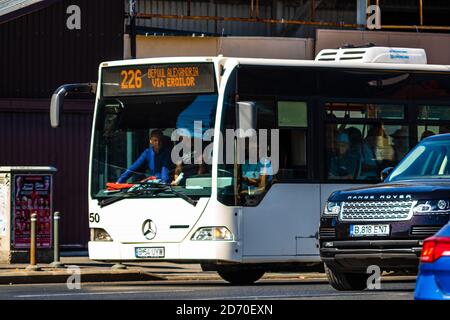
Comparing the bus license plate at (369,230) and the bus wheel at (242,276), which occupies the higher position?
the bus license plate at (369,230)

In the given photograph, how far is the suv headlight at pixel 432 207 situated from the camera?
14.8 m

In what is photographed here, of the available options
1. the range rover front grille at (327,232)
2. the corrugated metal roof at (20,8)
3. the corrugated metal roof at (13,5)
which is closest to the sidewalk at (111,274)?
the range rover front grille at (327,232)

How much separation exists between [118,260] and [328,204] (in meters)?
4.10

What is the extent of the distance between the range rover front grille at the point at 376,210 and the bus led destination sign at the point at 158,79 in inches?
153

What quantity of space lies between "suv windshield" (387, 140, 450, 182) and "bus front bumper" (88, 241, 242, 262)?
9.08ft

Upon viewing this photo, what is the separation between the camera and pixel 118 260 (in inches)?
743

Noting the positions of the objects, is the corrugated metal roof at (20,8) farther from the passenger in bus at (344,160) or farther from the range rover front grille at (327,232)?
the range rover front grille at (327,232)

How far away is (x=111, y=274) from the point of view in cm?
2111

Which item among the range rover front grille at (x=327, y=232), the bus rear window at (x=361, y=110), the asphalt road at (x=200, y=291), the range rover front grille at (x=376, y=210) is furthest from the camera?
the bus rear window at (x=361, y=110)

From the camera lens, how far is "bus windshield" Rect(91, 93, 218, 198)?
60.8 feet

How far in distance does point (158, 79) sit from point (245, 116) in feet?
5.34

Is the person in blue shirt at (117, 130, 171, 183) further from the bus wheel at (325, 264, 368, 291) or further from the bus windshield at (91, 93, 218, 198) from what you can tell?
the bus wheel at (325, 264, 368, 291)
